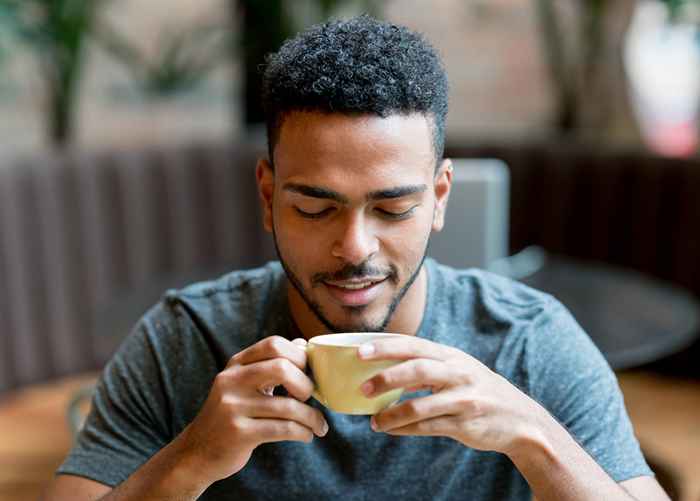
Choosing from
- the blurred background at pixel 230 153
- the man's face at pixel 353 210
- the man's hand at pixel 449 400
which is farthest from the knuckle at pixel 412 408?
the blurred background at pixel 230 153

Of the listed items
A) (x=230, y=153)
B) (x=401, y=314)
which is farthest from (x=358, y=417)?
(x=230, y=153)

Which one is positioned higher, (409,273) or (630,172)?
(409,273)

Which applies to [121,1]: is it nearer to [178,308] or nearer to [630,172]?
[630,172]

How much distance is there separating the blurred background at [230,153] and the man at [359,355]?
5.32ft

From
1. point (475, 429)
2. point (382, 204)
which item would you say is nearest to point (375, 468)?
point (475, 429)

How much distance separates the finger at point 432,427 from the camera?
1.08 meters

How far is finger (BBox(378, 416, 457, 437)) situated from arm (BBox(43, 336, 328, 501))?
0.10m

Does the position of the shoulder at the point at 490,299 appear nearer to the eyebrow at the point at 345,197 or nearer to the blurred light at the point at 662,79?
the eyebrow at the point at 345,197

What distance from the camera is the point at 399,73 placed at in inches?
48.4

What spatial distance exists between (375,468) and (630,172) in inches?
111

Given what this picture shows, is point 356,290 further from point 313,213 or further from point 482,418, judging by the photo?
point 482,418

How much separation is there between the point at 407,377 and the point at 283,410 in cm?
14

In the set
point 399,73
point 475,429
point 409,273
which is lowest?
point 475,429

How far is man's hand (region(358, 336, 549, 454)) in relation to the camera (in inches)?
41.4
